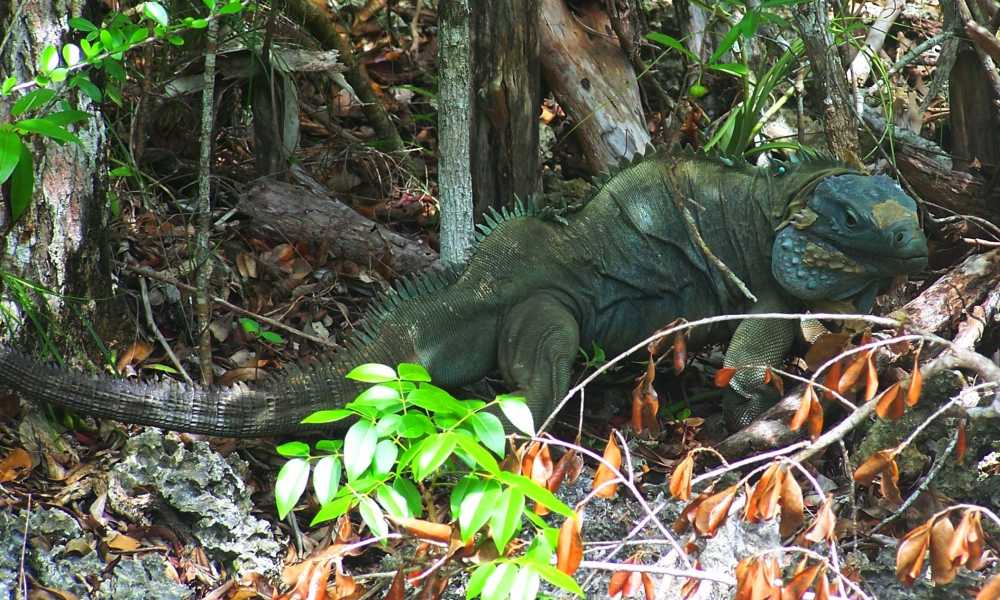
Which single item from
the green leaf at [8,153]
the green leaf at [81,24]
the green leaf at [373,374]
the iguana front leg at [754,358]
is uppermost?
the green leaf at [81,24]

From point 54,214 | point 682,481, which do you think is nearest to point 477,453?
point 682,481

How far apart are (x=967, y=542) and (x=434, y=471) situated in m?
1.16

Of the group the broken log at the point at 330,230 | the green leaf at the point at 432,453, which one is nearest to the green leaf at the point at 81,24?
the broken log at the point at 330,230

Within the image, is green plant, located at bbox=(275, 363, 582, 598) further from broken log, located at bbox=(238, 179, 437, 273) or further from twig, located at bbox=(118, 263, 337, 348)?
broken log, located at bbox=(238, 179, 437, 273)

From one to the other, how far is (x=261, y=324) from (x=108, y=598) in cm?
167

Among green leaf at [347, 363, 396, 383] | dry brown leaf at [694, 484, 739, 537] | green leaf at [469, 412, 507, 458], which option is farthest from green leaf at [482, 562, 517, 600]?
green leaf at [347, 363, 396, 383]

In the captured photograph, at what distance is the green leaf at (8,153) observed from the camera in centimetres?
334

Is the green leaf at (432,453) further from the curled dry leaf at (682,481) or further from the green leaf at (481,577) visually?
the curled dry leaf at (682,481)

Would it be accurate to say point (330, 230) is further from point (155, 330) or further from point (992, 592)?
point (992, 592)

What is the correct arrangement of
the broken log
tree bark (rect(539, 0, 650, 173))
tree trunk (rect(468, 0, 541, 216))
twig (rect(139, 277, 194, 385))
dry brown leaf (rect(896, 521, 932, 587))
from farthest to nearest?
1. tree bark (rect(539, 0, 650, 173))
2. the broken log
3. tree trunk (rect(468, 0, 541, 216))
4. twig (rect(139, 277, 194, 385))
5. dry brown leaf (rect(896, 521, 932, 587))

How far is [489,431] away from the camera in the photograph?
2504mm

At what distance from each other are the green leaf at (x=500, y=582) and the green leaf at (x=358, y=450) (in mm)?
384

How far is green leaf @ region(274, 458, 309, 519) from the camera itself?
2.57 metres

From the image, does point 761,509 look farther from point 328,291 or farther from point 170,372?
point 328,291
